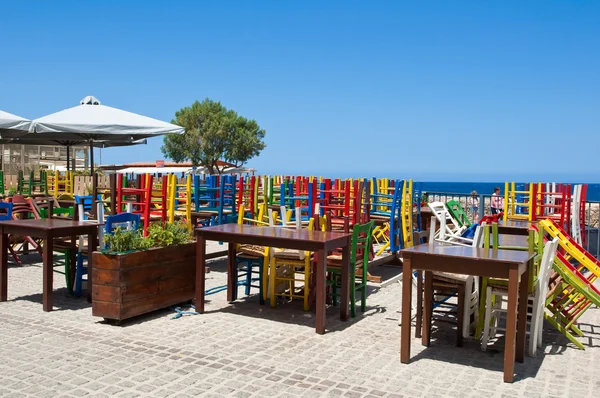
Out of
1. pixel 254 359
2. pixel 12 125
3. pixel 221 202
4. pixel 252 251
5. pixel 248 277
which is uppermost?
pixel 12 125

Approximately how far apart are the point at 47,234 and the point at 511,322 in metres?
4.53

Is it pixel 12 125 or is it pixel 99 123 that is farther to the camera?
pixel 99 123

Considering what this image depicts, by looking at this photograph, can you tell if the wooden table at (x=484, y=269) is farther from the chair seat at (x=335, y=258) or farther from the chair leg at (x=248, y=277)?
the chair leg at (x=248, y=277)

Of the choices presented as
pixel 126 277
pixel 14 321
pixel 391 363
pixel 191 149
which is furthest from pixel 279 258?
pixel 191 149

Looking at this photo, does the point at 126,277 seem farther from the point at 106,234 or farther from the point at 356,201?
the point at 356,201

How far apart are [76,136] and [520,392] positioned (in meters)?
11.2

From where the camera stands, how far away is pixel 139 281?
229 inches

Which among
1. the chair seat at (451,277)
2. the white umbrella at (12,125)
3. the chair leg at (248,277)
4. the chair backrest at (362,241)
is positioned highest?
the white umbrella at (12,125)

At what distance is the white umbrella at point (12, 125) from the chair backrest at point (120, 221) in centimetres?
504

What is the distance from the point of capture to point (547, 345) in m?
5.38

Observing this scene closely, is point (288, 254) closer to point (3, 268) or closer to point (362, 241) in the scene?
point (362, 241)

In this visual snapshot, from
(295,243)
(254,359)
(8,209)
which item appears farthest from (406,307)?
(8,209)

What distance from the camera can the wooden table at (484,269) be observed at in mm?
4285

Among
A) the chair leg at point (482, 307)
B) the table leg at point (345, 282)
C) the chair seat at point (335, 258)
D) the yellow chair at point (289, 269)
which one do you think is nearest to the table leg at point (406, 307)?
the chair leg at point (482, 307)
